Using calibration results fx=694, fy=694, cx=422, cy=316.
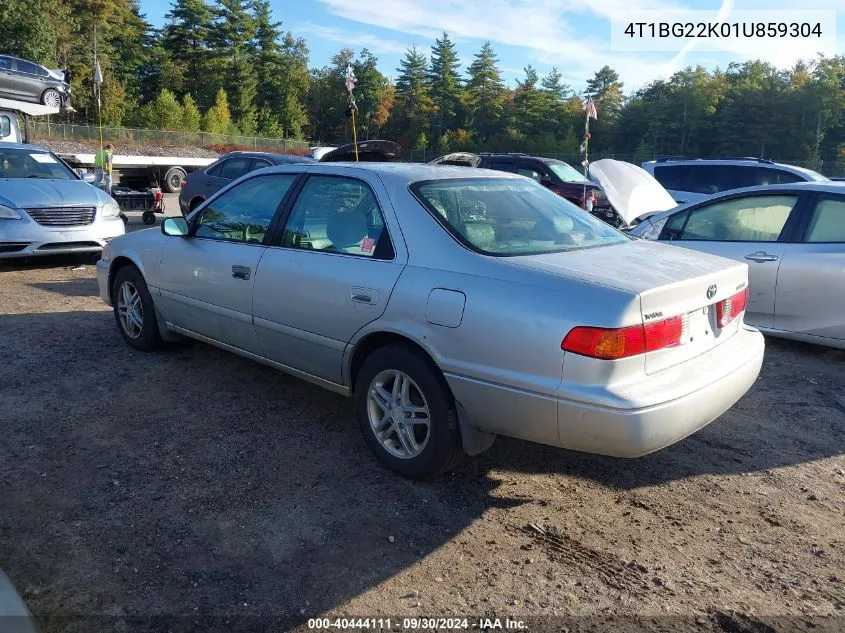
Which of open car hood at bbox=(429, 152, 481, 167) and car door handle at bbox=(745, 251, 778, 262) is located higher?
open car hood at bbox=(429, 152, 481, 167)

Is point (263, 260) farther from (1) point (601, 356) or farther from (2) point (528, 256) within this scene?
(1) point (601, 356)

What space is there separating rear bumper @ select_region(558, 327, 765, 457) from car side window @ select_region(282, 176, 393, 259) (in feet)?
4.25

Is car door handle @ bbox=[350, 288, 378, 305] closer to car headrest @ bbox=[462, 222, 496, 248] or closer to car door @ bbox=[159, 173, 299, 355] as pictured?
car headrest @ bbox=[462, 222, 496, 248]

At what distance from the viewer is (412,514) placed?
3252 millimetres

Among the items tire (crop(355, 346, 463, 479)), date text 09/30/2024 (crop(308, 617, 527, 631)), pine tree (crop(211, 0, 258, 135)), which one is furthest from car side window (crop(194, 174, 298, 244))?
pine tree (crop(211, 0, 258, 135))

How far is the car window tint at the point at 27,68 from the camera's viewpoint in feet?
56.1

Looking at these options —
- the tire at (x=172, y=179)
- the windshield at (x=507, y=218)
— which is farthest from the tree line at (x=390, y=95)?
the windshield at (x=507, y=218)

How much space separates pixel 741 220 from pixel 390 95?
82919 millimetres

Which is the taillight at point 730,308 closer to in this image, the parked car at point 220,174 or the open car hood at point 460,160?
the open car hood at point 460,160

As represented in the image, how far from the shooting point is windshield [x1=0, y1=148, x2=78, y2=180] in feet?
31.1

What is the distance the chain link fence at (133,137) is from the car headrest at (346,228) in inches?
1581

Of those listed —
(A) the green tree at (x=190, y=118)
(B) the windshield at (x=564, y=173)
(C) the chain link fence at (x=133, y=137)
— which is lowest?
(B) the windshield at (x=564, y=173)

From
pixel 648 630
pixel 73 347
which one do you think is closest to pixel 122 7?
pixel 73 347

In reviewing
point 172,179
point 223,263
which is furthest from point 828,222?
point 172,179
